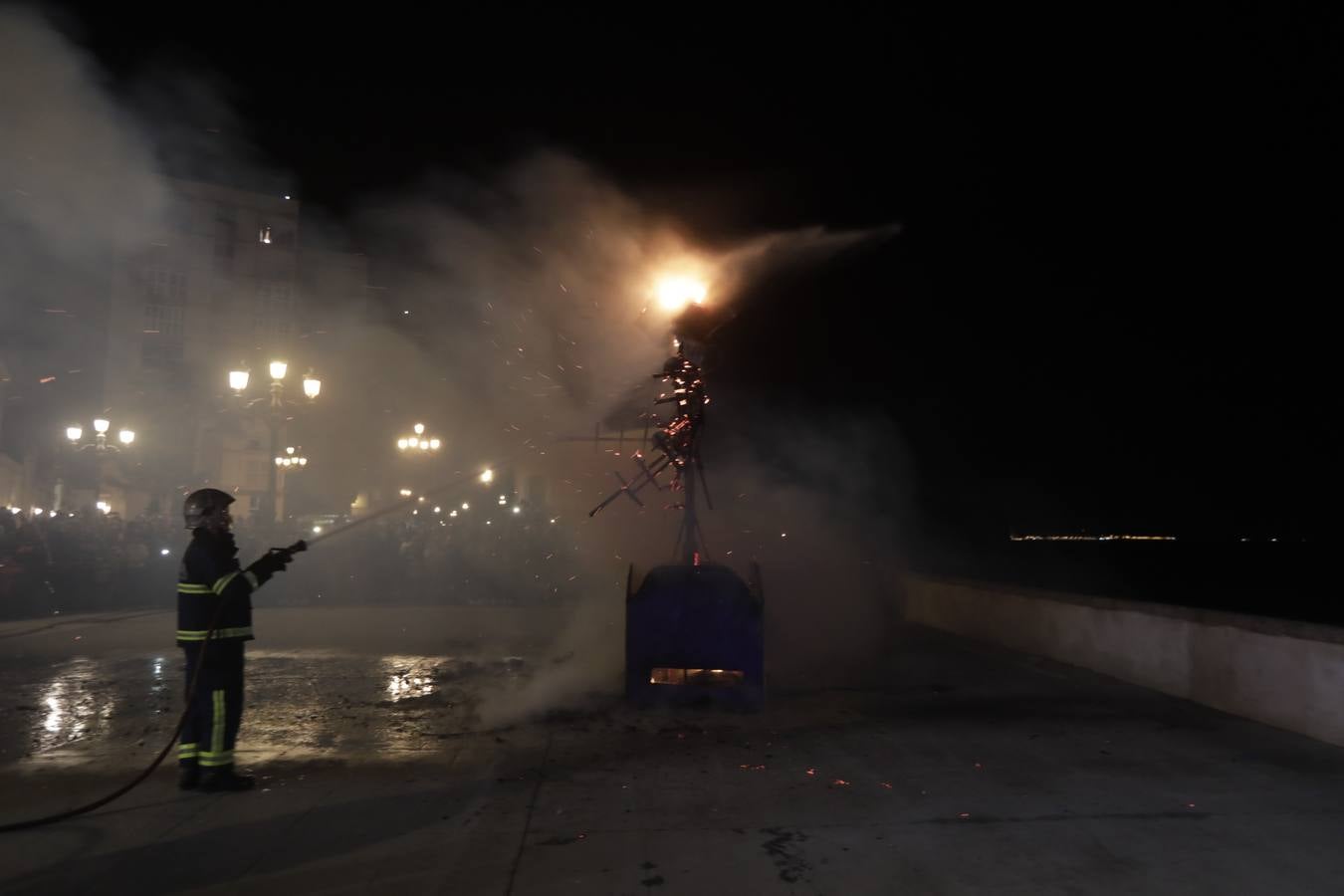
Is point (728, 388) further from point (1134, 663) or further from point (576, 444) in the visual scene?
point (1134, 663)

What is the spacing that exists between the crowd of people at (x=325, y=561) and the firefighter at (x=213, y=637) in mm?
10380

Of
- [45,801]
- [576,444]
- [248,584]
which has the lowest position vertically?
[45,801]

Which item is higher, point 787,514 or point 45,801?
point 787,514

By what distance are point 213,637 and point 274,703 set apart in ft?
8.25

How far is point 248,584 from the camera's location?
5.15 m

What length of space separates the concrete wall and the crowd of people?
28.0 feet

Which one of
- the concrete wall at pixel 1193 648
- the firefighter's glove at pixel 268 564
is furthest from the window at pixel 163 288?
the firefighter's glove at pixel 268 564

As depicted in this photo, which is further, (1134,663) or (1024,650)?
(1024,650)

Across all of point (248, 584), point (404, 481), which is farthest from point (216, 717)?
point (404, 481)

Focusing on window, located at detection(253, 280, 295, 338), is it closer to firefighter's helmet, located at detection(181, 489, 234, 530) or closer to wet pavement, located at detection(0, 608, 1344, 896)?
wet pavement, located at detection(0, 608, 1344, 896)

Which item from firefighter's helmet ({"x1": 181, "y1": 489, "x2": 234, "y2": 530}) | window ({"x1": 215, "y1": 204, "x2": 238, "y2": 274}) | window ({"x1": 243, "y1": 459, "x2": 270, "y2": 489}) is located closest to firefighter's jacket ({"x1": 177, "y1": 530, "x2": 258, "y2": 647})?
firefighter's helmet ({"x1": 181, "y1": 489, "x2": 234, "y2": 530})

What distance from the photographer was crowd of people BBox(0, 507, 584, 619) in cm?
1477

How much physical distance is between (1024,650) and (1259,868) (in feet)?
21.0

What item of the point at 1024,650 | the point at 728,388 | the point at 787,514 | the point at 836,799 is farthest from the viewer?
the point at 728,388
